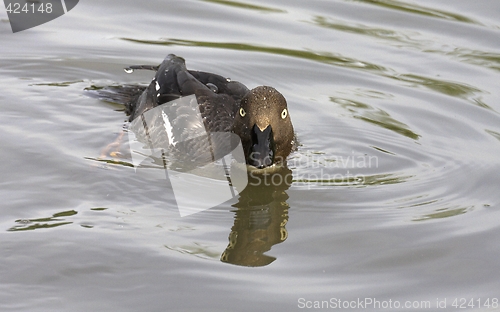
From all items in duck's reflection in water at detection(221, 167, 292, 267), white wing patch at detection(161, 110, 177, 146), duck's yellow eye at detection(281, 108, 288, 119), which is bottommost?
duck's reflection in water at detection(221, 167, 292, 267)

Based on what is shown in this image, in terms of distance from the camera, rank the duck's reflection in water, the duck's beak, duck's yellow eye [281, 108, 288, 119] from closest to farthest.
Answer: the duck's reflection in water
the duck's beak
duck's yellow eye [281, 108, 288, 119]

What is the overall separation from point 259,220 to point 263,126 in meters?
1.18

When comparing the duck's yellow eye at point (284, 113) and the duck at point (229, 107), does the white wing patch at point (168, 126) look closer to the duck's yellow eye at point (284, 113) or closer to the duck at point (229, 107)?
the duck at point (229, 107)

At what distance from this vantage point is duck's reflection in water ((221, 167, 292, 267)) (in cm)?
612

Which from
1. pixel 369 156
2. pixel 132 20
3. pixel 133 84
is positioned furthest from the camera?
pixel 132 20

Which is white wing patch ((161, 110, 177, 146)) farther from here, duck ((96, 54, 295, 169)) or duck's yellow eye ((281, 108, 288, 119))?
duck's yellow eye ((281, 108, 288, 119))

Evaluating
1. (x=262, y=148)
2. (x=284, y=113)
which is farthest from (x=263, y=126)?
(x=284, y=113)

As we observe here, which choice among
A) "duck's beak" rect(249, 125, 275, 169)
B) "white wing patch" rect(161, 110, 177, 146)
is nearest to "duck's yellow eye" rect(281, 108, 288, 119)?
"duck's beak" rect(249, 125, 275, 169)

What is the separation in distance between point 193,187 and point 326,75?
3481mm

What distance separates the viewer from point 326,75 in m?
10.1

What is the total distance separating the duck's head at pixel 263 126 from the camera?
747 cm

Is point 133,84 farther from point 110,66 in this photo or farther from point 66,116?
point 66,116

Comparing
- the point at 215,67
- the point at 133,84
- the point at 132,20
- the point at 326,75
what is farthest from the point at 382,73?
the point at 132,20

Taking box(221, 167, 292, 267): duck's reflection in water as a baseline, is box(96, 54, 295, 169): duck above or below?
above
